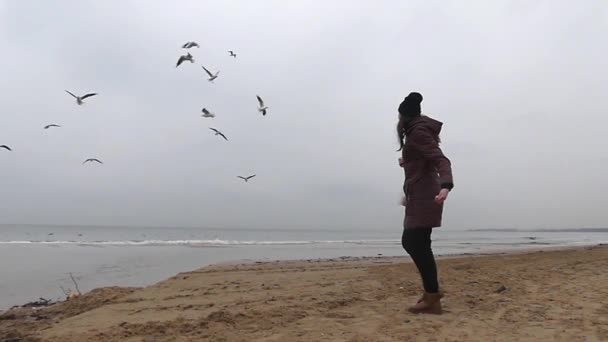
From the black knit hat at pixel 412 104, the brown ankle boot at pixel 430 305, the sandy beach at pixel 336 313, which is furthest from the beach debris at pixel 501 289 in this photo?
the black knit hat at pixel 412 104

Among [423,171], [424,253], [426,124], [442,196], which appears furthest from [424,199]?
[426,124]

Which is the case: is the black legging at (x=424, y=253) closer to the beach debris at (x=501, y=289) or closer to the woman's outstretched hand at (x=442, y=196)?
the woman's outstretched hand at (x=442, y=196)

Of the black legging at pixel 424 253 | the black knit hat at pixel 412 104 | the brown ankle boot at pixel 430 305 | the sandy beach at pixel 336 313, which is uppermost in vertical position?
the black knit hat at pixel 412 104

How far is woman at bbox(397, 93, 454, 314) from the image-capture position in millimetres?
4379

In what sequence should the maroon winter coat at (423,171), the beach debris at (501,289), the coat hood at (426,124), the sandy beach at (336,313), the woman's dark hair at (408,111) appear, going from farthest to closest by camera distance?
1. the beach debris at (501,289)
2. the woman's dark hair at (408,111)
3. the coat hood at (426,124)
4. the maroon winter coat at (423,171)
5. the sandy beach at (336,313)

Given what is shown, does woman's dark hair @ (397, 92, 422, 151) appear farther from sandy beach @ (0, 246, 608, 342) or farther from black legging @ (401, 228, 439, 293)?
sandy beach @ (0, 246, 608, 342)

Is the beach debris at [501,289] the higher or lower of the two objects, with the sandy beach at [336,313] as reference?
higher

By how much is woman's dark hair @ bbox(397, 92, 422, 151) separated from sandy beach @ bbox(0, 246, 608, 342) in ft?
5.80

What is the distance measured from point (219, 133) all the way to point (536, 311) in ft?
39.8

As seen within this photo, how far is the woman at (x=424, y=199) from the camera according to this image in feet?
14.4

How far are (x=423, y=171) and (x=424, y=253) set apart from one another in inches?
30.7

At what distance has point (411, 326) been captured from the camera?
4.00 m

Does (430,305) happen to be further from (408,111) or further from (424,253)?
(408,111)

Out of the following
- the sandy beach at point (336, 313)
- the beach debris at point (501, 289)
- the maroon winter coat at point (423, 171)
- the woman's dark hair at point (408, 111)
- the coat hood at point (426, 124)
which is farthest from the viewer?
the beach debris at point (501, 289)
